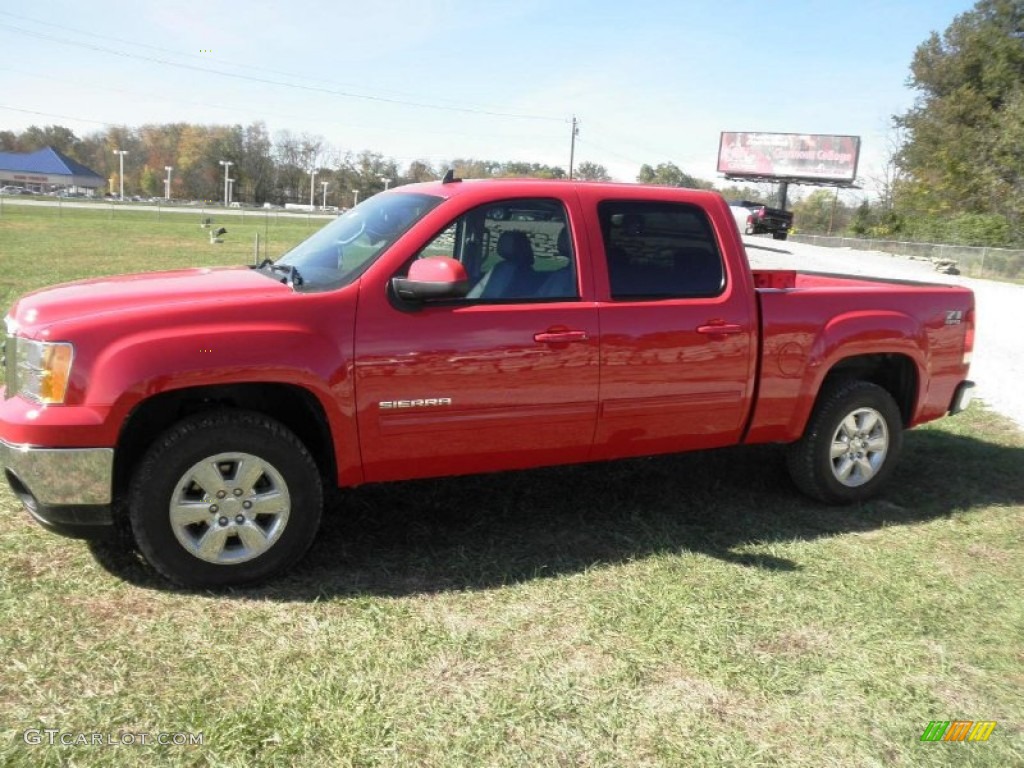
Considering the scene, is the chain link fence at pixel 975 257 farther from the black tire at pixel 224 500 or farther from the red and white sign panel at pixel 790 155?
the red and white sign panel at pixel 790 155

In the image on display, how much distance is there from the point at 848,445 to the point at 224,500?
3626mm

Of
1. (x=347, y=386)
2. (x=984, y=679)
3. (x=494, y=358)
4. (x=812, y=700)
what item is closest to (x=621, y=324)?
(x=494, y=358)

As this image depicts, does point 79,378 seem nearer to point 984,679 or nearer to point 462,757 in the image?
point 462,757

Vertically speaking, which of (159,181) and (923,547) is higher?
(159,181)

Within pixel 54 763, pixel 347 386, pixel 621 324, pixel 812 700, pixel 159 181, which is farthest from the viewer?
pixel 159 181

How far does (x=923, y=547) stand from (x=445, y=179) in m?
3.29

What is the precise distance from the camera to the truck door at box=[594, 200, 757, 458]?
4137 mm

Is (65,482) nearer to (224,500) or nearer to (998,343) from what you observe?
(224,500)

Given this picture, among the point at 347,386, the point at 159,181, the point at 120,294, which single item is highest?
the point at 159,181

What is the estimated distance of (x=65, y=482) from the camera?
3.27 m

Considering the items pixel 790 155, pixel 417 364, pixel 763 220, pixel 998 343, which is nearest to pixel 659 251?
pixel 417 364

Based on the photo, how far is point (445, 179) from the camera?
14.2 feet

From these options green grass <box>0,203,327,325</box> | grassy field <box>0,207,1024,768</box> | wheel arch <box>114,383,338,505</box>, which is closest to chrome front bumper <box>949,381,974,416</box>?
grassy field <box>0,207,1024,768</box>

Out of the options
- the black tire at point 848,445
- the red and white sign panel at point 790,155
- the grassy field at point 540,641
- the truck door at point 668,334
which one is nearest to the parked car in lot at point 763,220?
the red and white sign panel at point 790,155
